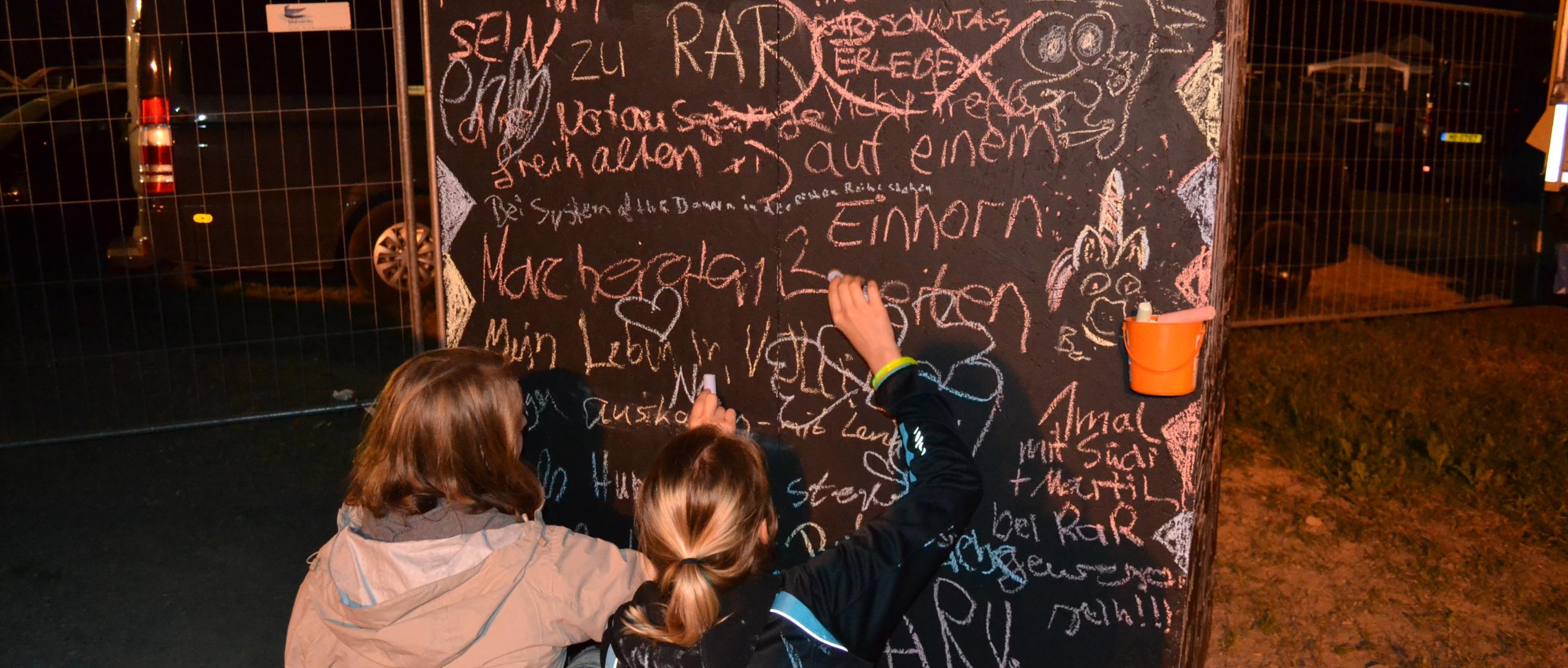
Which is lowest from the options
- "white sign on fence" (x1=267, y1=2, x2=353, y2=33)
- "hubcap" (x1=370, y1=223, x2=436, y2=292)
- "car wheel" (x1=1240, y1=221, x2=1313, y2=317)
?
"car wheel" (x1=1240, y1=221, x2=1313, y2=317)

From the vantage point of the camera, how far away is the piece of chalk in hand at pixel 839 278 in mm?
2650

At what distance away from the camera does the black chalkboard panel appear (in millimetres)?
3043

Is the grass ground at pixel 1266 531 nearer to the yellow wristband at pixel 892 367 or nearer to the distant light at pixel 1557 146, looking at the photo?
the distant light at pixel 1557 146

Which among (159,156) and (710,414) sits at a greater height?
(159,156)

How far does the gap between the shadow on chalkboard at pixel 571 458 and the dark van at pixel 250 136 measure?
3261 mm

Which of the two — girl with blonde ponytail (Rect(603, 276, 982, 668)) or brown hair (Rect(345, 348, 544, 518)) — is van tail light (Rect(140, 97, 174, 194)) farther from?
girl with blonde ponytail (Rect(603, 276, 982, 668))

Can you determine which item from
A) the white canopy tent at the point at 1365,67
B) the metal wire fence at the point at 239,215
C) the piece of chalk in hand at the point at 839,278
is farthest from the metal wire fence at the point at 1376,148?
the piece of chalk in hand at the point at 839,278

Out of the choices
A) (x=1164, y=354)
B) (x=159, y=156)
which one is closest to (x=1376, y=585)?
(x=1164, y=354)

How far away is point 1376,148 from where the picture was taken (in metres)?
9.16

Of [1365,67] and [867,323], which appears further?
[1365,67]

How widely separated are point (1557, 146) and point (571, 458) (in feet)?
11.5

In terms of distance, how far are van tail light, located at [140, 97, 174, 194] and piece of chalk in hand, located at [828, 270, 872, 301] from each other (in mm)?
4999

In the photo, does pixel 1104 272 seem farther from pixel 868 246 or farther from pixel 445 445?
pixel 445 445

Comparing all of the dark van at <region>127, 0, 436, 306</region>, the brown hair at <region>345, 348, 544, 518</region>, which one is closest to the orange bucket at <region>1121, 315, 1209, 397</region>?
the brown hair at <region>345, 348, 544, 518</region>
